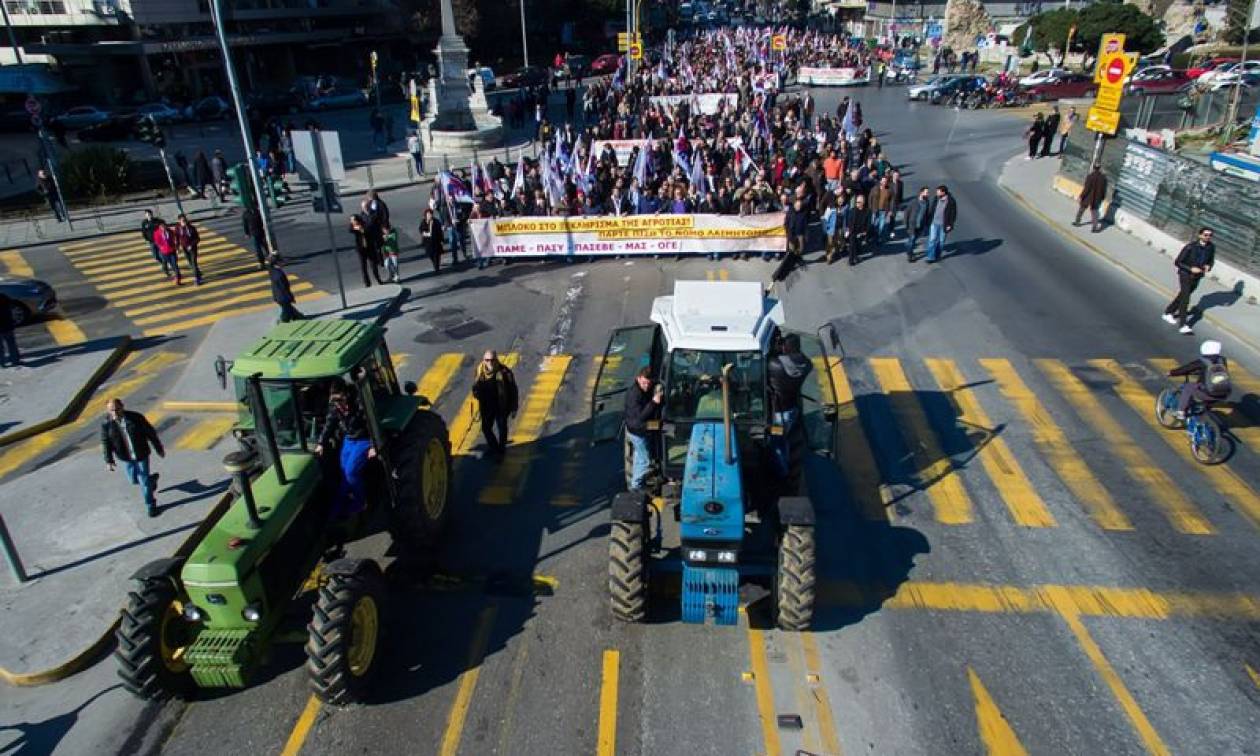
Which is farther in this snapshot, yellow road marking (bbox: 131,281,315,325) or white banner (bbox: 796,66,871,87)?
white banner (bbox: 796,66,871,87)

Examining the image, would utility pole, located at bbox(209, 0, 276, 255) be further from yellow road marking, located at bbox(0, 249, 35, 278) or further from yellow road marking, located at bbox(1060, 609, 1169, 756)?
yellow road marking, located at bbox(1060, 609, 1169, 756)

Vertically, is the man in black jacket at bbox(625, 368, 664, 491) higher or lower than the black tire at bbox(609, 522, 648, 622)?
higher

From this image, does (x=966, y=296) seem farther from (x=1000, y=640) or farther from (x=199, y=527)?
(x=199, y=527)

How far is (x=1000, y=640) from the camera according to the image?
802cm

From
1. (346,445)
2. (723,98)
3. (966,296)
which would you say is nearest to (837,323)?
(966,296)

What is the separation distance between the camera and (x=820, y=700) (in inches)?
290

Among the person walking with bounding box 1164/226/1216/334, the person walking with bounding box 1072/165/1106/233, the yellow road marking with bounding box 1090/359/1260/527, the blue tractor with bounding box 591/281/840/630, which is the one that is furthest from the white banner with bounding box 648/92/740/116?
the blue tractor with bounding box 591/281/840/630

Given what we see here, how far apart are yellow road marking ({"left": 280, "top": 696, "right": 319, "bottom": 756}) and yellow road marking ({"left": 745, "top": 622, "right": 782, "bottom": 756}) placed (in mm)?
4011

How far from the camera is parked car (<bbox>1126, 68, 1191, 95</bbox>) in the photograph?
42156 millimetres

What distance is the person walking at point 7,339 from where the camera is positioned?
15039 mm

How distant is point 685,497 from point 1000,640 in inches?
137

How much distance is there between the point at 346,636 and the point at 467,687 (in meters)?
1.32

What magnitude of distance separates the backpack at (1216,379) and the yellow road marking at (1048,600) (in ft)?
12.4

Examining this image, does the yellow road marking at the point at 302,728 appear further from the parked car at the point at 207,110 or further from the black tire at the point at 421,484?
the parked car at the point at 207,110
